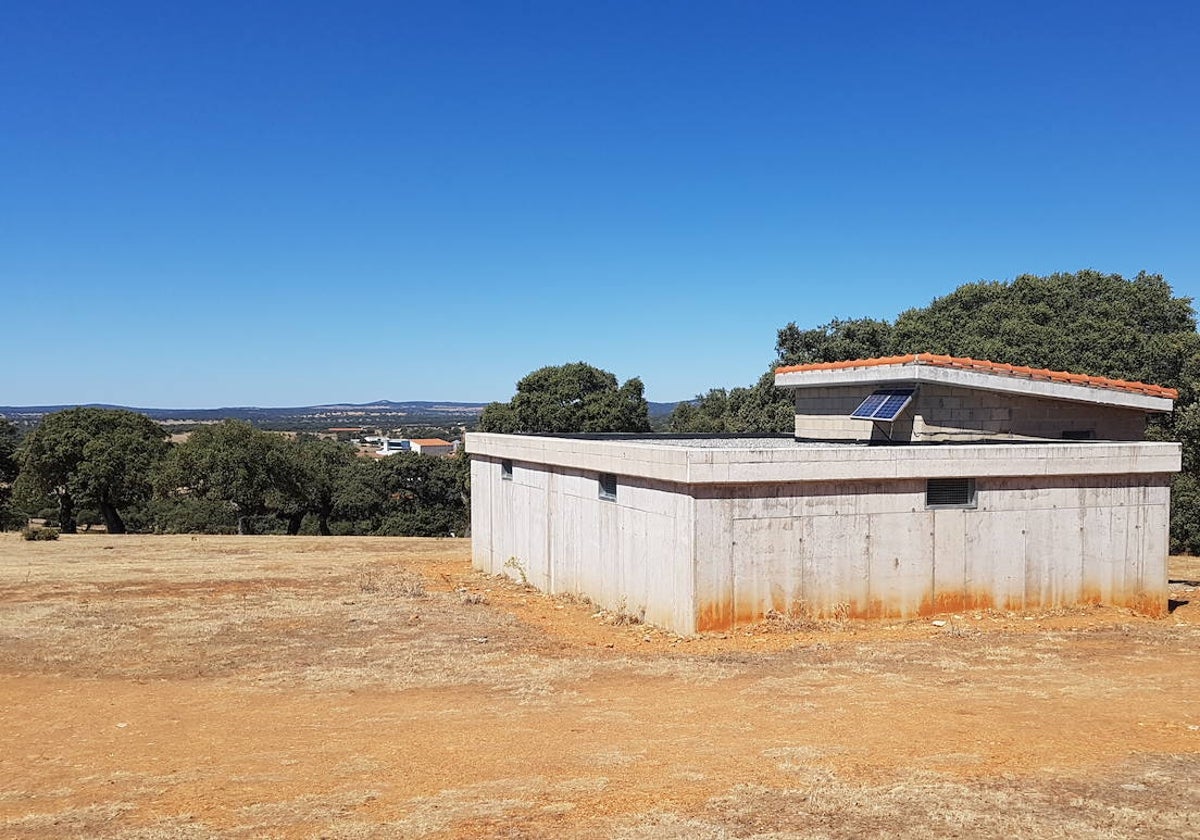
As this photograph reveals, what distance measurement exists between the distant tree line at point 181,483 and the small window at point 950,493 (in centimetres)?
3809

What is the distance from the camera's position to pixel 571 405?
155 feet

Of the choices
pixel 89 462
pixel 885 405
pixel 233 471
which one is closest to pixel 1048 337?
pixel 885 405

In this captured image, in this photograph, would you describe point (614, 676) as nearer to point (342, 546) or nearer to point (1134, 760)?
point (1134, 760)

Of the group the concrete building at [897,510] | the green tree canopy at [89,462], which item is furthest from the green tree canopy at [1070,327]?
the green tree canopy at [89,462]

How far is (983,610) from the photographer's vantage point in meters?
15.5

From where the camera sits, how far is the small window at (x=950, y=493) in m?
15.2

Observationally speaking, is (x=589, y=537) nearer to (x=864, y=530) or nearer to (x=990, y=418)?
(x=864, y=530)

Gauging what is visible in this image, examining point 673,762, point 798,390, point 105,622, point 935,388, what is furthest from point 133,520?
point 673,762

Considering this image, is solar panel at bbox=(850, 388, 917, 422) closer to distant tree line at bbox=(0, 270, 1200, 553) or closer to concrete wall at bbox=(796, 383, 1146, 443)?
concrete wall at bbox=(796, 383, 1146, 443)


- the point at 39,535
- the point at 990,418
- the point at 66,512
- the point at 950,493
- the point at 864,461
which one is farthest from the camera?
the point at 66,512

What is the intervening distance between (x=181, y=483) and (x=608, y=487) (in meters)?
35.0

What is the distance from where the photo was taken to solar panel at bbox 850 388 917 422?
57.1 feet

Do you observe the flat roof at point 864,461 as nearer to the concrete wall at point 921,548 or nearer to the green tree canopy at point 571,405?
the concrete wall at point 921,548

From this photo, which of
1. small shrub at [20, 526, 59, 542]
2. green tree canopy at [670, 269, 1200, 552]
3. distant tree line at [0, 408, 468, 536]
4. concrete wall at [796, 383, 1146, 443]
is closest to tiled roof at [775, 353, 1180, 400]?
concrete wall at [796, 383, 1146, 443]
